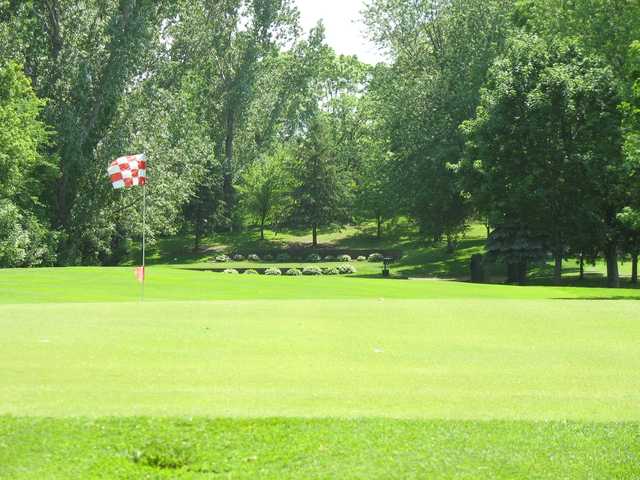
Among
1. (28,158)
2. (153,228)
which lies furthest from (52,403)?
(153,228)

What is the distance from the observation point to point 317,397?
8344mm

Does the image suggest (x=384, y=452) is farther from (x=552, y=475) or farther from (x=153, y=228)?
(x=153, y=228)

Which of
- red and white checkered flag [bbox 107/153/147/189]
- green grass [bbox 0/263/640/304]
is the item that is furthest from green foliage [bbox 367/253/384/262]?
red and white checkered flag [bbox 107/153/147/189]

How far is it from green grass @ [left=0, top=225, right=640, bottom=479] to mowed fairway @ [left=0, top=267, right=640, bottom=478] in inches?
0.8

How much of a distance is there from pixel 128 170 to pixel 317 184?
50054mm

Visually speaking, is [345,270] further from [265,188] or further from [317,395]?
[317,395]

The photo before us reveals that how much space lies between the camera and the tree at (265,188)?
254ft

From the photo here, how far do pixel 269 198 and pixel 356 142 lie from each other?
14.9 m

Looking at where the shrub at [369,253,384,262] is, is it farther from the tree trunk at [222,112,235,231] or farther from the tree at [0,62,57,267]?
the tree at [0,62,57,267]

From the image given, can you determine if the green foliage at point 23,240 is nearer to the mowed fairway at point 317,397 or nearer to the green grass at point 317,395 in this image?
the green grass at point 317,395

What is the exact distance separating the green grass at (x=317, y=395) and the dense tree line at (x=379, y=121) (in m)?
18.7

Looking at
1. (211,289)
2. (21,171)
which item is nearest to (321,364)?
(211,289)

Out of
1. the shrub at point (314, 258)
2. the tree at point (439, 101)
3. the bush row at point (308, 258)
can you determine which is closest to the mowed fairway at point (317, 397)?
the tree at point (439, 101)

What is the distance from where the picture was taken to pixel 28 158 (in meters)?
43.9
